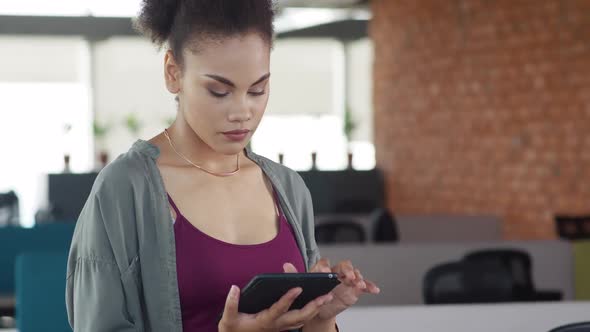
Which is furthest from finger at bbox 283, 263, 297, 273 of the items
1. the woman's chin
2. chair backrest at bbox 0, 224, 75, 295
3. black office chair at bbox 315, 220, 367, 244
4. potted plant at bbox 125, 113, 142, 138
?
potted plant at bbox 125, 113, 142, 138

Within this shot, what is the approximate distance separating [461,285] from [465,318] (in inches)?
41.9

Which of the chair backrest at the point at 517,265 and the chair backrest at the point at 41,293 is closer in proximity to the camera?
the chair backrest at the point at 41,293

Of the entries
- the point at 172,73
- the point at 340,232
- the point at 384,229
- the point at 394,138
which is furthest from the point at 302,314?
the point at 394,138

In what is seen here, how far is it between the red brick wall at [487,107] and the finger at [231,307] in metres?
5.69

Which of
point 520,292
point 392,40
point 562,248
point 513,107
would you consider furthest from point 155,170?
point 392,40

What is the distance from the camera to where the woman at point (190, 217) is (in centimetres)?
123

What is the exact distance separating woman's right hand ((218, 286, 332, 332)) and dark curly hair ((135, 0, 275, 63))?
326 millimetres

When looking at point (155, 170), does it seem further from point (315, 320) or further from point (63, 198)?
point (63, 198)

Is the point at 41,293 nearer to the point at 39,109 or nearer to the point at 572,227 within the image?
the point at 572,227

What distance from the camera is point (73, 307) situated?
4.19 ft

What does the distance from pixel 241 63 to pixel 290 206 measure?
0.85 feet

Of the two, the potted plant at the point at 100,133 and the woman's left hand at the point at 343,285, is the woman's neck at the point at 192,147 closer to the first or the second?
the woman's left hand at the point at 343,285

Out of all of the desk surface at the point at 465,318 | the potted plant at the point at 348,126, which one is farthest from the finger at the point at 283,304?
the potted plant at the point at 348,126

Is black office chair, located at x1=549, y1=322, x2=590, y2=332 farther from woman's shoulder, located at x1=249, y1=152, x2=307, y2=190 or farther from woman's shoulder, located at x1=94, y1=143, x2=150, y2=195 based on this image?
woman's shoulder, located at x1=94, y1=143, x2=150, y2=195
